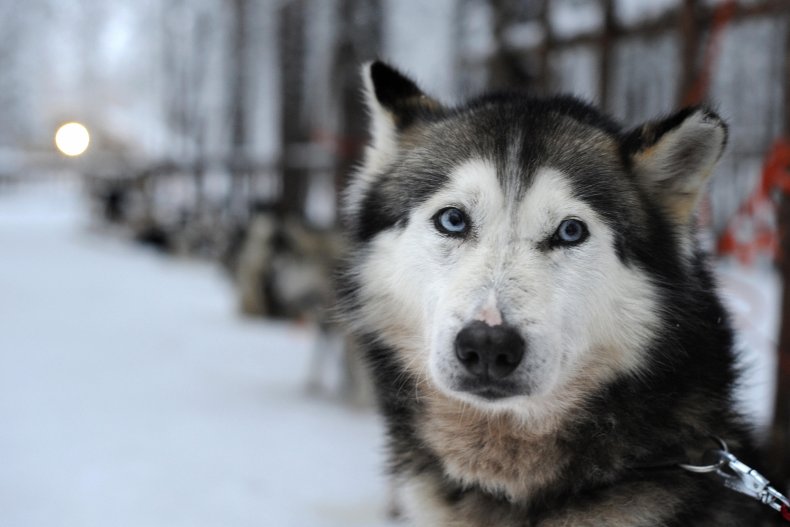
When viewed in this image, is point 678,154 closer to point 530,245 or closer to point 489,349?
point 530,245

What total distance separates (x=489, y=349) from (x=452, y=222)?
17.4 inches

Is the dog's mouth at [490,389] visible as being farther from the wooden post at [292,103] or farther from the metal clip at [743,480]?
the wooden post at [292,103]

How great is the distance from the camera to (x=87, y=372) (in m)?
6.14

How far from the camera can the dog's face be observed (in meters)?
1.73

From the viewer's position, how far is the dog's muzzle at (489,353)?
1662 mm

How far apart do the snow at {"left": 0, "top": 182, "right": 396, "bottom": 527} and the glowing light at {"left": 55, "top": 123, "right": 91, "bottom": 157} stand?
1.70 m

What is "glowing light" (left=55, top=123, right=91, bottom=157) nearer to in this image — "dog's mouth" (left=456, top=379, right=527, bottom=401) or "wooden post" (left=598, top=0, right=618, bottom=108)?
"dog's mouth" (left=456, top=379, right=527, bottom=401)

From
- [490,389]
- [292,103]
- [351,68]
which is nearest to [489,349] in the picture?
[490,389]

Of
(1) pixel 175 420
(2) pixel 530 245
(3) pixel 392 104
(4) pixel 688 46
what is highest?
(4) pixel 688 46

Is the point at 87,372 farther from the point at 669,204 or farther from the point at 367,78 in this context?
the point at 669,204

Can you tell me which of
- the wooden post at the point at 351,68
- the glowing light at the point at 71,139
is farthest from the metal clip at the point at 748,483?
the wooden post at the point at 351,68

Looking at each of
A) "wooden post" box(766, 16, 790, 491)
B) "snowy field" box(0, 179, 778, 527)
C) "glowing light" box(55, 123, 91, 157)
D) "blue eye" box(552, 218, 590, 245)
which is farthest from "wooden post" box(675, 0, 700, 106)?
"glowing light" box(55, 123, 91, 157)

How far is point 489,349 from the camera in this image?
1.67 meters

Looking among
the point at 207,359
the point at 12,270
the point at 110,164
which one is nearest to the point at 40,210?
the point at 110,164
